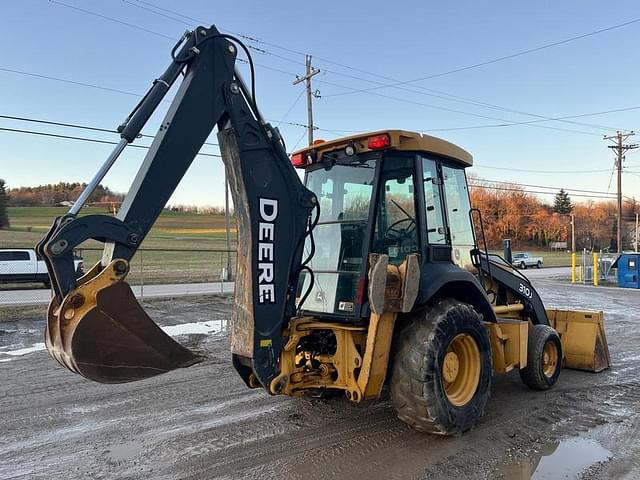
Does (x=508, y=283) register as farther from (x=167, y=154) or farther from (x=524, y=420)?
(x=167, y=154)

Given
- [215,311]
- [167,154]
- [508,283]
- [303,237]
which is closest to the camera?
[167,154]

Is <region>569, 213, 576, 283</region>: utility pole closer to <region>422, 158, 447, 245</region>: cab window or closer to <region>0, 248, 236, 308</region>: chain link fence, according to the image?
<region>0, 248, 236, 308</region>: chain link fence

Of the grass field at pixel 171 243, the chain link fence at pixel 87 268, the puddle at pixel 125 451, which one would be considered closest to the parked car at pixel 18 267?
the chain link fence at pixel 87 268

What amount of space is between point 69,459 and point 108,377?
138 centimetres

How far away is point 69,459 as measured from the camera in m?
3.93

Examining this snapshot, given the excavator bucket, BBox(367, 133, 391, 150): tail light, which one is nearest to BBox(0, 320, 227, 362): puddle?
the excavator bucket

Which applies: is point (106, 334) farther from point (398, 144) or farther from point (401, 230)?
point (398, 144)

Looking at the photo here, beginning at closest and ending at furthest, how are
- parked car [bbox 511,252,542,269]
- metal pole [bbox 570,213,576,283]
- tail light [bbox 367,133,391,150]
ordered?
1. tail light [bbox 367,133,391,150]
2. metal pole [bbox 570,213,576,283]
3. parked car [bbox 511,252,542,269]

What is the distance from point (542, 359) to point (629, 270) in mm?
18477

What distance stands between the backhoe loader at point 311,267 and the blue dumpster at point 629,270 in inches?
743

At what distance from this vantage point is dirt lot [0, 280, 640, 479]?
12.4ft

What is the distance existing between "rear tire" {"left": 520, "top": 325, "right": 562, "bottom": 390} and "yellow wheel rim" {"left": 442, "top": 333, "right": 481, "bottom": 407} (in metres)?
1.35

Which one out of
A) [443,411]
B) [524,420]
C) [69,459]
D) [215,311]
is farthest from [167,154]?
[215,311]

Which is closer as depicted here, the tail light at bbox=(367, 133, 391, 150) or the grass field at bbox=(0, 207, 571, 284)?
the tail light at bbox=(367, 133, 391, 150)
